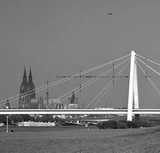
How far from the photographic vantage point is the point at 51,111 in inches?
3447

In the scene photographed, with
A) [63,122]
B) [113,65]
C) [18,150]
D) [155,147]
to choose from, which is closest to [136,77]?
[113,65]

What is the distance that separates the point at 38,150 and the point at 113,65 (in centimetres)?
6120

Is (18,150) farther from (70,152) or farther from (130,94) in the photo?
(130,94)

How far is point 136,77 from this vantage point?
83.6 m

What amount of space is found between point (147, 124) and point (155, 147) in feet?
217

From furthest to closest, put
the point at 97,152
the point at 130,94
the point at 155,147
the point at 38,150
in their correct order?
the point at 130,94 → the point at 38,150 → the point at 97,152 → the point at 155,147

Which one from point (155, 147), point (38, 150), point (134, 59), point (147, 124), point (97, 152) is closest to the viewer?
point (155, 147)

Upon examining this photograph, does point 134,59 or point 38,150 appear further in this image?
point 134,59

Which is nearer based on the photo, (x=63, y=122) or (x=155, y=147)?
(x=155, y=147)

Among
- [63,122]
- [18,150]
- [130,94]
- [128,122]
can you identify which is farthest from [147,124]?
[63,122]

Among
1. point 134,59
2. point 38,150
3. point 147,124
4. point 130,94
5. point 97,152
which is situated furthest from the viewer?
point 147,124

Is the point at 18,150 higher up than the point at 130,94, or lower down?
lower down

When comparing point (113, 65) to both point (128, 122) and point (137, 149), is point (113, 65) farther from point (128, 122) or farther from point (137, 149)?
point (137, 149)

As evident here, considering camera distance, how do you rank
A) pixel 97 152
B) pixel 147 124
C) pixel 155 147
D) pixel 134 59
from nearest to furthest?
pixel 155 147
pixel 97 152
pixel 134 59
pixel 147 124
